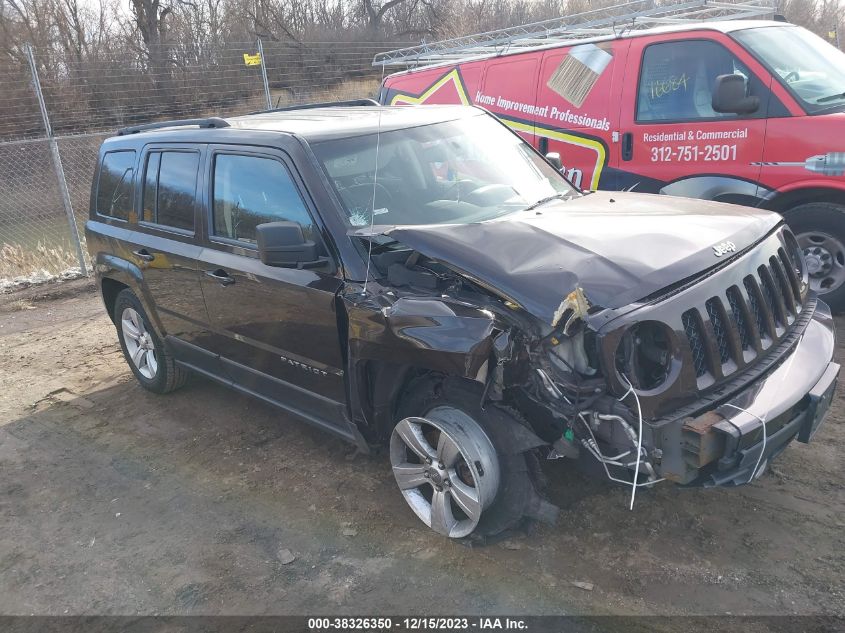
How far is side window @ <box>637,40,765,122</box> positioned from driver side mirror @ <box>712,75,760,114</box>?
12cm

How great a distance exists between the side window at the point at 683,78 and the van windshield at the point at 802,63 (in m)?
0.20

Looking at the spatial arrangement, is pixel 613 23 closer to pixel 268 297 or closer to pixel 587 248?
pixel 587 248

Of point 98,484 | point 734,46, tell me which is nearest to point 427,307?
point 98,484

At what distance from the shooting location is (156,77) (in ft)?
54.6

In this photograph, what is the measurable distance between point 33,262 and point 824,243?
10.3 metres

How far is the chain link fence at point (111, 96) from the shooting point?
1389cm

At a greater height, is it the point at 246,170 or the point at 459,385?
the point at 246,170

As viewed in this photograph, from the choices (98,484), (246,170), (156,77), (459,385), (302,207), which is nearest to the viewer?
(459,385)

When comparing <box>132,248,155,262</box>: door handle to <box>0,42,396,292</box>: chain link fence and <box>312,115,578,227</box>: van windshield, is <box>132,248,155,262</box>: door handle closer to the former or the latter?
<box>312,115,578,227</box>: van windshield

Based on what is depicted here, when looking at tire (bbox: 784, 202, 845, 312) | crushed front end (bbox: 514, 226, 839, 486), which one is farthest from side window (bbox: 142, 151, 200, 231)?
tire (bbox: 784, 202, 845, 312)

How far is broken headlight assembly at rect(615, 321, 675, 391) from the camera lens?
2.64 m

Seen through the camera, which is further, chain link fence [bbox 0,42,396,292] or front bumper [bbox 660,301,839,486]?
chain link fence [bbox 0,42,396,292]

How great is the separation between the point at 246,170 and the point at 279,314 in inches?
34.4

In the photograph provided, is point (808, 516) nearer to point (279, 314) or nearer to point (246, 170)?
point (279, 314)
